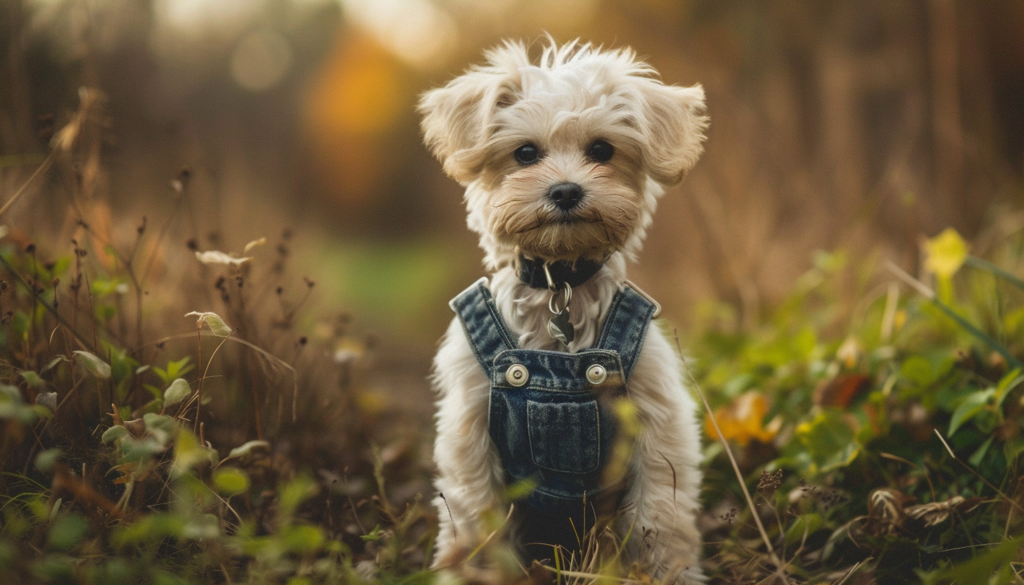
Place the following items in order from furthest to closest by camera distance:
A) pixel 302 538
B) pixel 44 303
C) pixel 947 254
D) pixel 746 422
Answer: pixel 746 422
pixel 947 254
pixel 44 303
pixel 302 538

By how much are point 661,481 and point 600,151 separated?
1271mm

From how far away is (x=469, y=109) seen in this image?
2746 millimetres

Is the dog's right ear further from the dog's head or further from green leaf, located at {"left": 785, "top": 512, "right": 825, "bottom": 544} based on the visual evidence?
green leaf, located at {"left": 785, "top": 512, "right": 825, "bottom": 544}

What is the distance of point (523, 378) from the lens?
2410 millimetres

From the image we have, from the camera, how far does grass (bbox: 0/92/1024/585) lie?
1.89 metres

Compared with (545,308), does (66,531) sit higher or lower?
lower

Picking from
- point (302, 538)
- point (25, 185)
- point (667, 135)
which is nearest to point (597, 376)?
point (667, 135)

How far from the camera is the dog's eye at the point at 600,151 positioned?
8.68 ft

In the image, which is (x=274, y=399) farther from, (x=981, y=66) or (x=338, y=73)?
(x=338, y=73)

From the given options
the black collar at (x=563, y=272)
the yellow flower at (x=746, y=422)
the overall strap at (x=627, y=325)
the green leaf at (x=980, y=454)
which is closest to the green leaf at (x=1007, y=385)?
the green leaf at (x=980, y=454)

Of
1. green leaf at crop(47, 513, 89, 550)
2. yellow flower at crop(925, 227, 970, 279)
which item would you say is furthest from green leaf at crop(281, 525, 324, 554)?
yellow flower at crop(925, 227, 970, 279)

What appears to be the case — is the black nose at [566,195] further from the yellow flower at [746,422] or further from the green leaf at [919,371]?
the green leaf at [919,371]

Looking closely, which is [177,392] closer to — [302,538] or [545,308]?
[302,538]

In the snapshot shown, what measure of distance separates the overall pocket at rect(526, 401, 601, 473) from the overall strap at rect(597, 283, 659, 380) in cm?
21
